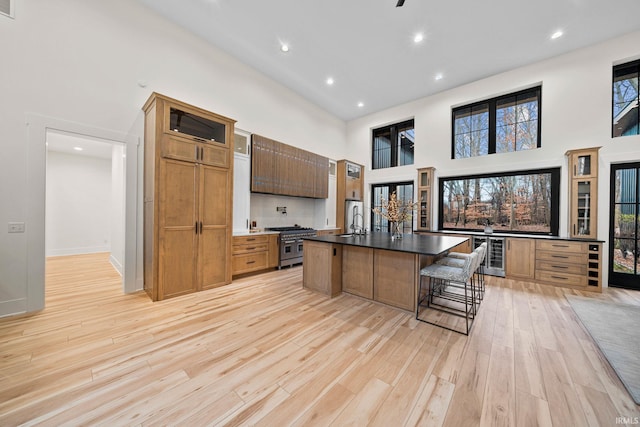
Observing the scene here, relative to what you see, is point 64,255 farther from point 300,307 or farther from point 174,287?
point 300,307

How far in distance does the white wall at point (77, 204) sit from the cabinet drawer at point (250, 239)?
504cm

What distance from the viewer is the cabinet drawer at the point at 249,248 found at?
4.12m

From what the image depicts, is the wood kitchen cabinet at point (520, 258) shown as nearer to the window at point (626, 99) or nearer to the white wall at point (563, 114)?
the white wall at point (563, 114)

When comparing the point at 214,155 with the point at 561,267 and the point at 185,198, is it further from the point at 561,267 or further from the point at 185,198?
the point at 561,267

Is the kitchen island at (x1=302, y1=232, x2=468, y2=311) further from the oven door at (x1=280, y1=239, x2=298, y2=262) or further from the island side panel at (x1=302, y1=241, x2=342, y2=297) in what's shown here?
the oven door at (x1=280, y1=239, x2=298, y2=262)

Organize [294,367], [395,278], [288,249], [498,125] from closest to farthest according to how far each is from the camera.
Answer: [294,367] < [395,278] < [288,249] < [498,125]

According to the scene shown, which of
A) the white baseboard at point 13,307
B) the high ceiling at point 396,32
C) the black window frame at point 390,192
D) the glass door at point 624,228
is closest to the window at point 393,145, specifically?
the black window frame at point 390,192

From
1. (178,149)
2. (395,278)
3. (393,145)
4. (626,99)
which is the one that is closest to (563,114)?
(626,99)

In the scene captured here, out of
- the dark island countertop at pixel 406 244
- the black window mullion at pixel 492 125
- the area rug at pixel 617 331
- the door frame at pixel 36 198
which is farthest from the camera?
the black window mullion at pixel 492 125

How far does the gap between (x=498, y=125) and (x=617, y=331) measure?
4404 mm

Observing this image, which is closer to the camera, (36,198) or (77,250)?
(36,198)

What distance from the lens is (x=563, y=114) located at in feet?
14.2

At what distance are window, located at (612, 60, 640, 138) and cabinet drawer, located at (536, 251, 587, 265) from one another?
2223mm

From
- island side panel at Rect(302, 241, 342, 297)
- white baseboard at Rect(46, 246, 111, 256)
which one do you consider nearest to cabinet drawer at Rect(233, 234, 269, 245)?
island side panel at Rect(302, 241, 342, 297)
